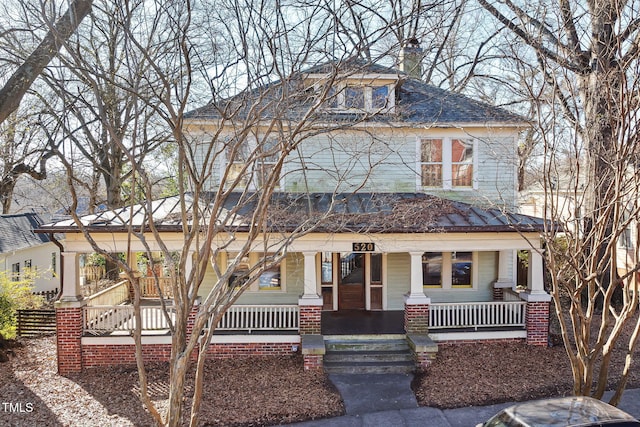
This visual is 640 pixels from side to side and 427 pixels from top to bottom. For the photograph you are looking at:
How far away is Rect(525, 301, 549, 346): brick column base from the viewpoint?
34.6 ft

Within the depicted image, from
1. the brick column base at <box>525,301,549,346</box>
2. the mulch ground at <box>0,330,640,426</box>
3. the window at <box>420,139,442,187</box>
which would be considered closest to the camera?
the mulch ground at <box>0,330,640,426</box>

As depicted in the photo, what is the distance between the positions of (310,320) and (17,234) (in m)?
22.3

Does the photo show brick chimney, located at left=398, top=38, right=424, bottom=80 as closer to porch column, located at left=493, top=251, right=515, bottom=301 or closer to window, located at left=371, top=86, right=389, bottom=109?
window, located at left=371, top=86, right=389, bottom=109

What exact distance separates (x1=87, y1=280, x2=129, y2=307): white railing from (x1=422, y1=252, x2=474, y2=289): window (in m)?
9.05

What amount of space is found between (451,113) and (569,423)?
9641 millimetres

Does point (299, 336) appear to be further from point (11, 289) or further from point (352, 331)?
point (11, 289)

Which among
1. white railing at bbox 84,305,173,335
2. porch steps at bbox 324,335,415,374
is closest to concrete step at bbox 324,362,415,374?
porch steps at bbox 324,335,415,374

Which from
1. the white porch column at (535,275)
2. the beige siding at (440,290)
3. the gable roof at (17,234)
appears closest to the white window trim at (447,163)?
the beige siding at (440,290)

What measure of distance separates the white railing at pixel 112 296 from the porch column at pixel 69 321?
2.59ft

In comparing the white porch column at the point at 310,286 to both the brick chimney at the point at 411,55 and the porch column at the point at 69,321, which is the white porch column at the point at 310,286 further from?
the porch column at the point at 69,321

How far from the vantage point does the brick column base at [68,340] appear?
974 centimetres

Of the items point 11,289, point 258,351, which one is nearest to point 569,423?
point 258,351

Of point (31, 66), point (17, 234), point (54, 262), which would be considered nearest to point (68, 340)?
Result: point (31, 66)

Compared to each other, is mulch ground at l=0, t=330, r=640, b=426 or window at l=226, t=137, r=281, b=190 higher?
window at l=226, t=137, r=281, b=190
